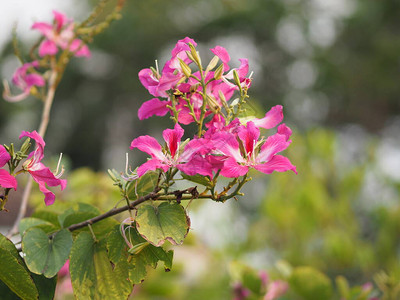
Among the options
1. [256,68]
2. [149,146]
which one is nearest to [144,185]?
[149,146]

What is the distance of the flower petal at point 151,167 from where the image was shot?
0.39 m

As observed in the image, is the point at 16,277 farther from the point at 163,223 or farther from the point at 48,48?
the point at 48,48

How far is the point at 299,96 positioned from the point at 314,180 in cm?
773

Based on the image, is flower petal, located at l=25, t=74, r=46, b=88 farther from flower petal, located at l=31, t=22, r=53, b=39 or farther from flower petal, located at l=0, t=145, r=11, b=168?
flower petal, located at l=0, t=145, r=11, b=168

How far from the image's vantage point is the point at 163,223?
41cm

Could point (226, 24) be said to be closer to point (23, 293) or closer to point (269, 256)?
point (269, 256)

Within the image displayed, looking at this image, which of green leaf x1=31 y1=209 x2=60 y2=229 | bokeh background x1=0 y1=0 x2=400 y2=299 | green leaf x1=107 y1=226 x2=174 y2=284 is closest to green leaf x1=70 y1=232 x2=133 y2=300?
green leaf x1=107 y1=226 x2=174 y2=284

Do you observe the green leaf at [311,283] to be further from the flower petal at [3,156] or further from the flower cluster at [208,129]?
the flower petal at [3,156]

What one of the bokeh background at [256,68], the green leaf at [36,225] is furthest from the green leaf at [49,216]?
the bokeh background at [256,68]

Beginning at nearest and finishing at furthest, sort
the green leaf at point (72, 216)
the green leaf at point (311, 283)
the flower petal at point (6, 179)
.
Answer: the flower petal at point (6, 179), the green leaf at point (72, 216), the green leaf at point (311, 283)

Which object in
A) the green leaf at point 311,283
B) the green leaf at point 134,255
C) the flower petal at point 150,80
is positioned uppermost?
the flower petal at point 150,80

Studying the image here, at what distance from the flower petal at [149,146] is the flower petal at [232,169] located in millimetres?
56

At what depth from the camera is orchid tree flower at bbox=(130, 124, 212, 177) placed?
1.28 feet

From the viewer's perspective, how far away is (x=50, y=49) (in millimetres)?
781
